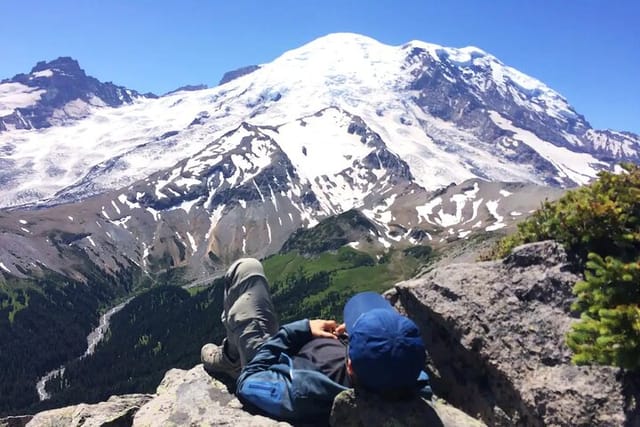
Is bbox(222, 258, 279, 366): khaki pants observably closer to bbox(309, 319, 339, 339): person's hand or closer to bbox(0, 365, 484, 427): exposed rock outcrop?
bbox(0, 365, 484, 427): exposed rock outcrop

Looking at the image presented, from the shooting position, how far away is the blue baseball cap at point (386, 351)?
23.2 ft

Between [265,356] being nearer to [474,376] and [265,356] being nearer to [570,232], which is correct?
[474,376]

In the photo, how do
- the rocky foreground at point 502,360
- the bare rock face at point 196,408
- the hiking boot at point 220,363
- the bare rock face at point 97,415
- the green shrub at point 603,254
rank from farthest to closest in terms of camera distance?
the bare rock face at point 97,415 → the hiking boot at point 220,363 → the bare rock face at point 196,408 → the rocky foreground at point 502,360 → the green shrub at point 603,254

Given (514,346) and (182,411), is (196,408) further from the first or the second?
(514,346)

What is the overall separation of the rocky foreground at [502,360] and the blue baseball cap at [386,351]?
4.79 feet

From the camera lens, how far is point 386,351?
707 cm

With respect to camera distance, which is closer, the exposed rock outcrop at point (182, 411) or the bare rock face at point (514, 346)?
the bare rock face at point (514, 346)

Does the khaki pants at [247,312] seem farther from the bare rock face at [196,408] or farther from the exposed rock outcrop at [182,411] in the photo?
the exposed rock outcrop at [182,411]

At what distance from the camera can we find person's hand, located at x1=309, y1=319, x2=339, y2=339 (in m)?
9.42

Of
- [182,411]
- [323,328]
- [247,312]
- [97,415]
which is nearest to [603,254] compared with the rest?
[323,328]

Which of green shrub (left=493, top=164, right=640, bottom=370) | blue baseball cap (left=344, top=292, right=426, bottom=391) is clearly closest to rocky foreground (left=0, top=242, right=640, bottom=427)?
green shrub (left=493, top=164, right=640, bottom=370)

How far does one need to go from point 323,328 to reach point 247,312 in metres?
2.08

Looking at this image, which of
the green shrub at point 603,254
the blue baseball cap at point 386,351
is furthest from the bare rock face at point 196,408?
the green shrub at point 603,254

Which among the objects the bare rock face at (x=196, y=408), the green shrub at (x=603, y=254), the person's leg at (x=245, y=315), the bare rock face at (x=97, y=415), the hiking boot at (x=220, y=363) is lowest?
the bare rock face at (x=97, y=415)
